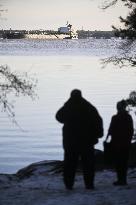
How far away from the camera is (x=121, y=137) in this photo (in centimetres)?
1187

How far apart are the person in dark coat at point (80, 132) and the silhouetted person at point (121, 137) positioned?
607mm

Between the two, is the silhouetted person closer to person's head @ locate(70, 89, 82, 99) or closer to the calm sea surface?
person's head @ locate(70, 89, 82, 99)

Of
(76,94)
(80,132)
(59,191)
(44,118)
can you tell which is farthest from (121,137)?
(44,118)

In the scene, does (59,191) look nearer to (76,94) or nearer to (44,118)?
(76,94)

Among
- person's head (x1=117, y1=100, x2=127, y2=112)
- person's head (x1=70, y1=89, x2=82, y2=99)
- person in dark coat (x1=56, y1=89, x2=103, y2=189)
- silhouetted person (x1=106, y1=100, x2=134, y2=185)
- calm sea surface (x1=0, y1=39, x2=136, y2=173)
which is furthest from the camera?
calm sea surface (x1=0, y1=39, x2=136, y2=173)

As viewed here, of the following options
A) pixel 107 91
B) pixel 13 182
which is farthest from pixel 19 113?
pixel 13 182

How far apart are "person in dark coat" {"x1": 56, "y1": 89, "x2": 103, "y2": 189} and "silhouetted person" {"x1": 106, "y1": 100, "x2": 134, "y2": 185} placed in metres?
0.61

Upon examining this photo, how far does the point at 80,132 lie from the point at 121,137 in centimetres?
89

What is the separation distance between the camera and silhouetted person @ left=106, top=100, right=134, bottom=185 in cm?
1184

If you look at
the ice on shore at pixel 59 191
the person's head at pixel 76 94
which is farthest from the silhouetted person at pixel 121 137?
the person's head at pixel 76 94

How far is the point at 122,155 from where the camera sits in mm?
11945

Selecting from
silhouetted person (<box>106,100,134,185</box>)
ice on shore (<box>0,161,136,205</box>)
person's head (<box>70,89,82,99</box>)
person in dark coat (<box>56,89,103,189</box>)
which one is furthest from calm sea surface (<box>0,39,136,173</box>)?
person's head (<box>70,89,82,99</box>)

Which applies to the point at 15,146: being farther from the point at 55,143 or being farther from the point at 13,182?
the point at 13,182

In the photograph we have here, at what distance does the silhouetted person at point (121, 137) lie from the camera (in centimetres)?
1184
